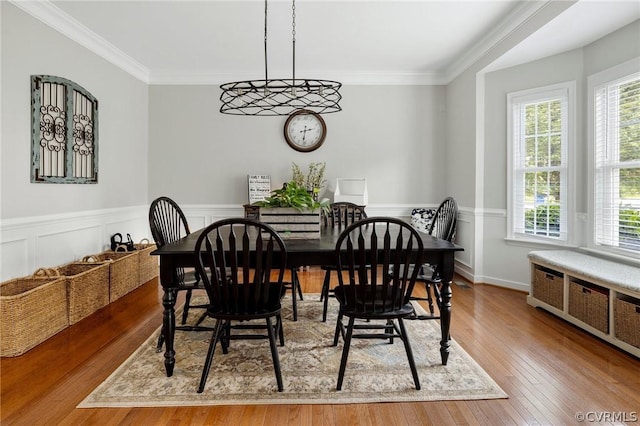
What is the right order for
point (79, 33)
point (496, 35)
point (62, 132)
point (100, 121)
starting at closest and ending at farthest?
point (62, 132) < point (79, 33) < point (496, 35) < point (100, 121)

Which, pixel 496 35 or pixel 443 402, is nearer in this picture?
pixel 443 402

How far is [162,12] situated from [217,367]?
3025mm

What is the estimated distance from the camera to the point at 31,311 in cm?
268

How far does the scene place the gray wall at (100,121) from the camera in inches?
119

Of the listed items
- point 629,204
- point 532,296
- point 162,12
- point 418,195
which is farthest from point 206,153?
point 629,204

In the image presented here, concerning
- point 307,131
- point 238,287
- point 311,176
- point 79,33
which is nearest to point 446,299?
point 238,287

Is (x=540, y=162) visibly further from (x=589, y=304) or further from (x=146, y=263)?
(x=146, y=263)

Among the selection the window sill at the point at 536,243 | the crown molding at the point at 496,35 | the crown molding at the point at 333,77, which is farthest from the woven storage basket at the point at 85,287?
the crown molding at the point at 496,35

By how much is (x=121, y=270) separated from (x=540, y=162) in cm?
444

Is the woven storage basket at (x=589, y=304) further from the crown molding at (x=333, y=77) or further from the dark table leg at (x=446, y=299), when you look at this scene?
the crown molding at (x=333, y=77)

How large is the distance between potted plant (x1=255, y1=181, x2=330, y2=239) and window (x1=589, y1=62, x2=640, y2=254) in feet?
8.67

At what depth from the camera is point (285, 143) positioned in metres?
5.40

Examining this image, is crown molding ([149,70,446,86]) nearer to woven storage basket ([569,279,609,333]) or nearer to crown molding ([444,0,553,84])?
crown molding ([444,0,553,84])

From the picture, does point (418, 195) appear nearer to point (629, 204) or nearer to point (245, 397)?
point (629, 204)
